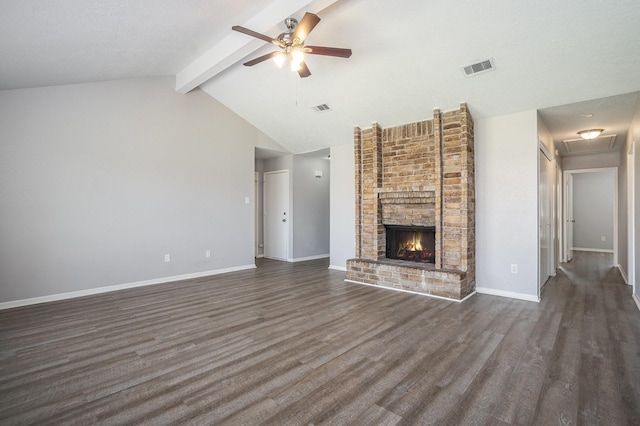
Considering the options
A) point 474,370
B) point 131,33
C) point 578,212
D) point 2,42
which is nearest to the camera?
point 474,370

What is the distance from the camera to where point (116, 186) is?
4.55m

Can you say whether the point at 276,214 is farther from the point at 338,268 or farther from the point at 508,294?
the point at 508,294

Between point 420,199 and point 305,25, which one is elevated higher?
point 305,25

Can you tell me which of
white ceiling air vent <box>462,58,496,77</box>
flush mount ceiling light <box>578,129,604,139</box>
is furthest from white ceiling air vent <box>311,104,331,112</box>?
flush mount ceiling light <box>578,129,604,139</box>

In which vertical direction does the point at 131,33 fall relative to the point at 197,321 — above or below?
above

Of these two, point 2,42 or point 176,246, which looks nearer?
point 2,42

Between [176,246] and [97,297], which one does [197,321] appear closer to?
[97,297]

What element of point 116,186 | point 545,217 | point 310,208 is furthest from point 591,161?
point 116,186

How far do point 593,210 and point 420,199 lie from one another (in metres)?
7.56

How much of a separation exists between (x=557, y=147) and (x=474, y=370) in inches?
218

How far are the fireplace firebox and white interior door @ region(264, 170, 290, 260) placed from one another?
268 centimetres

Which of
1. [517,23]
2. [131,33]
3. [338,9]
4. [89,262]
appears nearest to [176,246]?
[89,262]

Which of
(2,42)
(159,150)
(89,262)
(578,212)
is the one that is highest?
(2,42)

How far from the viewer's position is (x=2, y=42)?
2738mm
